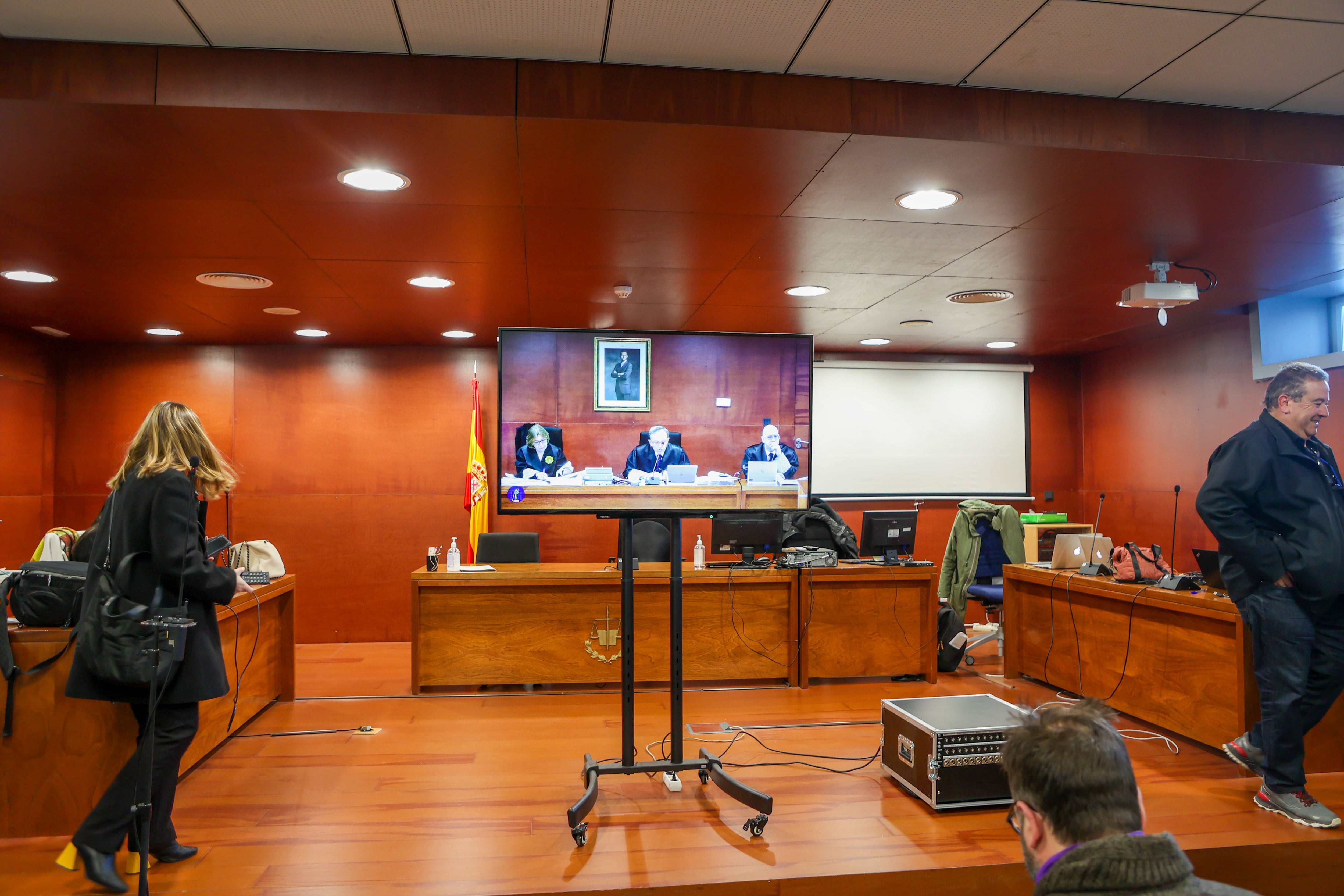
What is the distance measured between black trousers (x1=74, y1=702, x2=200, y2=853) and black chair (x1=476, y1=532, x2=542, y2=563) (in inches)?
112

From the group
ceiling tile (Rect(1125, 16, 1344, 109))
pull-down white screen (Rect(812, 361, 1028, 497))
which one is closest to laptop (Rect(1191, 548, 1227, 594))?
ceiling tile (Rect(1125, 16, 1344, 109))

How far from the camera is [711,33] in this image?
8.21ft

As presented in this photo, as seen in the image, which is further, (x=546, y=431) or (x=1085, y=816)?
(x=546, y=431)

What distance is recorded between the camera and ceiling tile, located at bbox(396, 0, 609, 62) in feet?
7.74

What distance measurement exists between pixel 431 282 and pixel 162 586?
277 centimetres

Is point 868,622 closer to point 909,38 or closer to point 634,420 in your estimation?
point 634,420

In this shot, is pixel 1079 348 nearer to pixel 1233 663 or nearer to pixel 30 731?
pixel 1233 663

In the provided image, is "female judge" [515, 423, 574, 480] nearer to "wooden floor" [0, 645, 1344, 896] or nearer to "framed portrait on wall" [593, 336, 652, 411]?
"framed portrait on wall" [593, 336, 652, 411]

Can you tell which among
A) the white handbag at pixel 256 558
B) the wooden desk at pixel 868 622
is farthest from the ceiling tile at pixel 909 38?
the white handbag at pixel 256 558

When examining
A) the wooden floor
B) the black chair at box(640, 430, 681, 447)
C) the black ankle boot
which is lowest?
the wooden floor

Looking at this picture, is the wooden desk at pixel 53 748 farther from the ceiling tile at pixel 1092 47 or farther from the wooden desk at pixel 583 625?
the ceiling tile at pixel 1092 47

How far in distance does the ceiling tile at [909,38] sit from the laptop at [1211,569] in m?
2.48

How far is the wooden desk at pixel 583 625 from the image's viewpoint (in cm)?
476

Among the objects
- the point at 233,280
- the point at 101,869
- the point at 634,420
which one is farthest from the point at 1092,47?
the point at 233,280
